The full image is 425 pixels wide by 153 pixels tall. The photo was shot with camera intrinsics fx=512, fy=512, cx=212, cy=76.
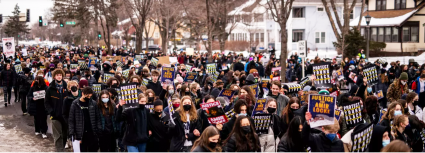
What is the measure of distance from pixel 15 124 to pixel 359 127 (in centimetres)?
1115

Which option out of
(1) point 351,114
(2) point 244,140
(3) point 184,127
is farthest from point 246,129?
(1) point 351,114

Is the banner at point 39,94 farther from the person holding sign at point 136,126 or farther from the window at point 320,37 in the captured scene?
the window at point 320,37

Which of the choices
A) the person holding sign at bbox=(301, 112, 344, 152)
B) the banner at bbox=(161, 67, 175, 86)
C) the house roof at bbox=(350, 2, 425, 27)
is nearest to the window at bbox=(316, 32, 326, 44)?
the house roof at bbox=(350, 2, 425, 27)

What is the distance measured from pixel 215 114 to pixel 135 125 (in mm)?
1380

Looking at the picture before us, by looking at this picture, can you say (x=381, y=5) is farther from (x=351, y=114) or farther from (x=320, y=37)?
(x=351, y=114)

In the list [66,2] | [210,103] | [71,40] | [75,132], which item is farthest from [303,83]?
[71,40]

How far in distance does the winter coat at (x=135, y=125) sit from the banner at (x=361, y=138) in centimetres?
343

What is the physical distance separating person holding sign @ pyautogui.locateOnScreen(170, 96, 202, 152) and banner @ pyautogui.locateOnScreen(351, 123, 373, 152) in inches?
100

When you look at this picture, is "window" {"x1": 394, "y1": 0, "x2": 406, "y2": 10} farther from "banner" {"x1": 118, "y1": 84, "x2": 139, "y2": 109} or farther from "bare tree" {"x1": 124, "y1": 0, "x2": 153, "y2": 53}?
"banner" {"x1": 118, "y1": 84, "x2": 139, "y2": 109}

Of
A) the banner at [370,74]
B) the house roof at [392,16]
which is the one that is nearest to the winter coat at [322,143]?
the banner at [370,74]

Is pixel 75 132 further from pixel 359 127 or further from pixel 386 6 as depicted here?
pixel 386 6

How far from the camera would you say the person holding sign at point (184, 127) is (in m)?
8.14

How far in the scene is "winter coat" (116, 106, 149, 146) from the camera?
8.38 m

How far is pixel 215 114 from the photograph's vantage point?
8.03 metres
